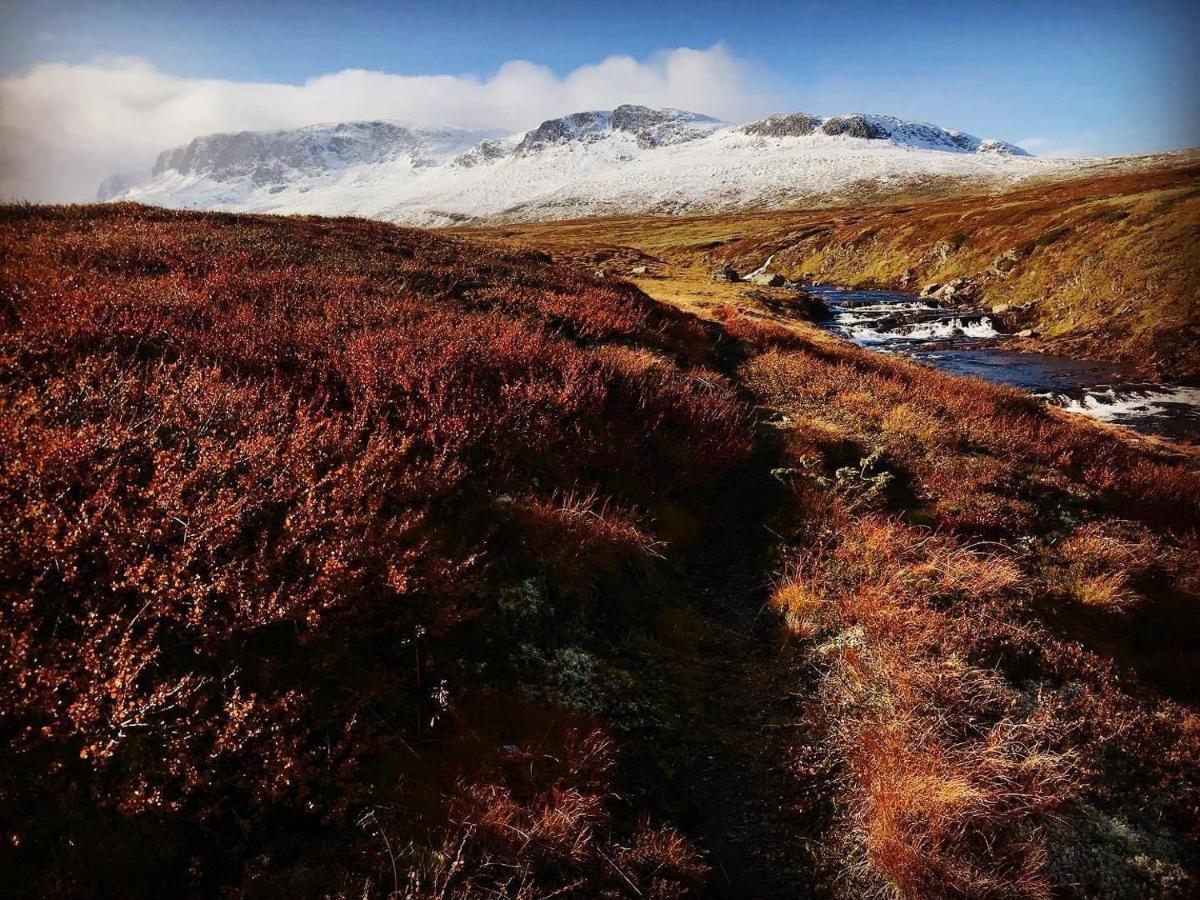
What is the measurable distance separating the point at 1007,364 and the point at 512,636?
3334 centimetres

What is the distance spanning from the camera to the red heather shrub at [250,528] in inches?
134

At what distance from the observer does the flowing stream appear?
75.2ft

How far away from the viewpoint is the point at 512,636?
562 centimetres

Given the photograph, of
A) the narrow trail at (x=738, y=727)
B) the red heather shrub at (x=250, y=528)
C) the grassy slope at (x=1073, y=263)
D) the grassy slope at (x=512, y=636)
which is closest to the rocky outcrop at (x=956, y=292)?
the grassy slope at (x=1073, y=263)

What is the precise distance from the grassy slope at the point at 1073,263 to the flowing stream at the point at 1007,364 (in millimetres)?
2076

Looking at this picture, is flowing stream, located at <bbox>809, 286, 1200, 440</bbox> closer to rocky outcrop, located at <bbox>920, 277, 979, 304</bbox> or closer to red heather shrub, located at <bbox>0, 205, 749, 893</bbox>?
rocky outcrop, located at <bbox>920, 277, 979, 304</bbox>

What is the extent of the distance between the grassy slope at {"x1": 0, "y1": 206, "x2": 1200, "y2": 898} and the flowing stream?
1643 cm

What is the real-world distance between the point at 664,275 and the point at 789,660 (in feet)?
167

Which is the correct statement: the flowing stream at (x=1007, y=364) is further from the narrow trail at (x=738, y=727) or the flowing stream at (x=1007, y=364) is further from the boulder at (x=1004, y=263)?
the narrow trail at (x=738, y=727)

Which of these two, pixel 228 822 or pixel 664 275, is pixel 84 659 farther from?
pixel 664 275

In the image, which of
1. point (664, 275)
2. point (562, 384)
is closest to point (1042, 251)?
point (664, 275)

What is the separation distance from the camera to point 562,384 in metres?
9.61

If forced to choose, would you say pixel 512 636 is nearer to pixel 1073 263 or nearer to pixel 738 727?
pixel 738 727

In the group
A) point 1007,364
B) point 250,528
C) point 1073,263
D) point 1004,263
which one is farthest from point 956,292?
point 250,528
